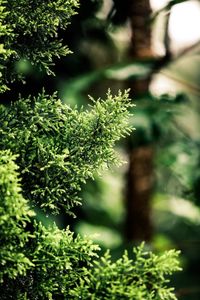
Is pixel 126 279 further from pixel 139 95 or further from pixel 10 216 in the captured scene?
pixel 139 95

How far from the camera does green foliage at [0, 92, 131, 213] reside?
1510 millimetres

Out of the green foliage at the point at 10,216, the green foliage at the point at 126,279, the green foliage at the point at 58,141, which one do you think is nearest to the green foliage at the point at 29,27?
the green foliage at the point at 58,141

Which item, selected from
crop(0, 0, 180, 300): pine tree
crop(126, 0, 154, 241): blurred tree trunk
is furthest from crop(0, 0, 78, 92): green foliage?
crop(126, 0, 154, 241): blurred tree trunk

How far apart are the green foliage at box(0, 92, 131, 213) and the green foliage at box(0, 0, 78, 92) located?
0.13 metres

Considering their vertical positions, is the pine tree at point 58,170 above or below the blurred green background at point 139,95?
below

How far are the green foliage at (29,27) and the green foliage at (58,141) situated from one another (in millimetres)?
132

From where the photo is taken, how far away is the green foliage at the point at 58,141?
4.95ft

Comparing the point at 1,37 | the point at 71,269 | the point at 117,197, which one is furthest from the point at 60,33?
the point at 117,197

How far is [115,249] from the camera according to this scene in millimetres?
3090

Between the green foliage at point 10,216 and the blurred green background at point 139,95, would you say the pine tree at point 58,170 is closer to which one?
the green foliage at point 10,216

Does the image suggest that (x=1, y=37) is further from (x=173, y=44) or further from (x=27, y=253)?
(x=173, y=44)

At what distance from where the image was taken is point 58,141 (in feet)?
5.09

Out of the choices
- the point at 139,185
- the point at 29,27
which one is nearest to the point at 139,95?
the point at 139,185

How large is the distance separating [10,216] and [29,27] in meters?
0.57
